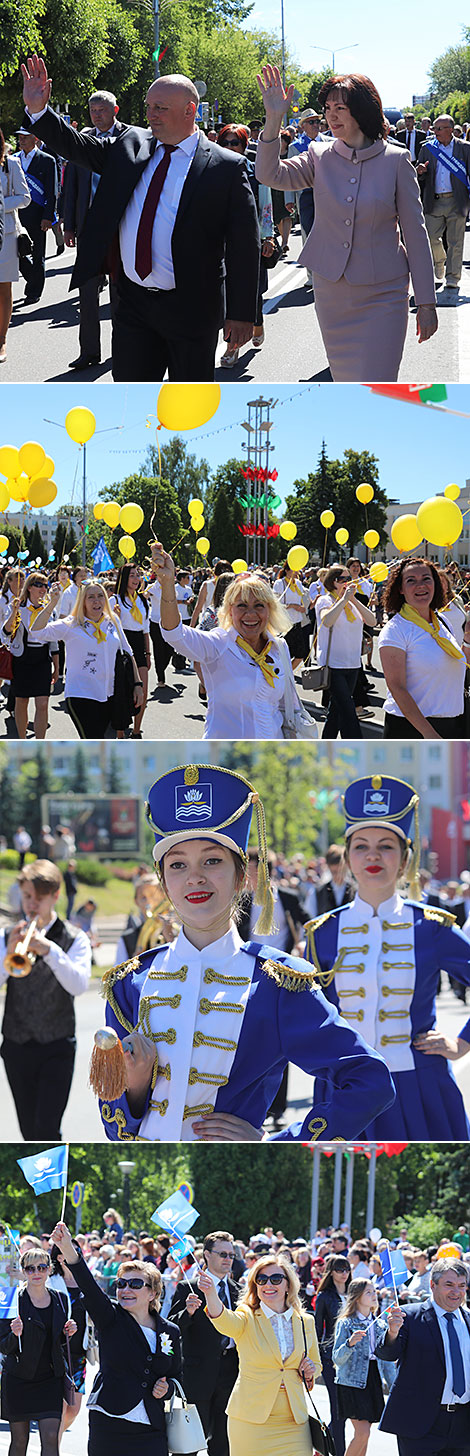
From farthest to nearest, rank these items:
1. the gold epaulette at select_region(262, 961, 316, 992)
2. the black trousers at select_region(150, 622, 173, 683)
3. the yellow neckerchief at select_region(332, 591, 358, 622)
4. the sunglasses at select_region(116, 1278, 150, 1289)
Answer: the black trousers at select_region(150, 622, 173, 683) < the yellow neckerchief at select_region(332, 591, 358, 622) < the sunglasses at select_region(116, 1278, 150, 1289) < the gold epaulette at select_region(262, 961, 316, 992)

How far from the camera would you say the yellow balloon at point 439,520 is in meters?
5.56

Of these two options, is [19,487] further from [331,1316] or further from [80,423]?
[331,1316]

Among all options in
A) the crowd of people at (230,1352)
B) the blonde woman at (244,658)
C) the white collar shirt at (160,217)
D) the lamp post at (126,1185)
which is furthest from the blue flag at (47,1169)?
the white collar shirt at (160,217)

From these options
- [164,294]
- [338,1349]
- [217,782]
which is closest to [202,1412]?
[338,1349]

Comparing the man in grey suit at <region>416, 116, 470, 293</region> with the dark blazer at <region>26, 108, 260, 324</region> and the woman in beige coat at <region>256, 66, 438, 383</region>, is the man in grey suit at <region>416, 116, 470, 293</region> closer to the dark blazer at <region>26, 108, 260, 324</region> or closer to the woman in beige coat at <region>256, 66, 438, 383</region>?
the woman in beige coat at <region>256, 66, 438, 383</region>

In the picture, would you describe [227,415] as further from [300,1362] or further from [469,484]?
[300,1362]

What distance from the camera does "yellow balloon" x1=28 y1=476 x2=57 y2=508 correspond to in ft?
18.6

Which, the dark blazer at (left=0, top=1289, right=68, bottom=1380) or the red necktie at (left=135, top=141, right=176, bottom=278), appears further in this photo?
the red necktie at (left=135, top=141, right=176, bottom=278)

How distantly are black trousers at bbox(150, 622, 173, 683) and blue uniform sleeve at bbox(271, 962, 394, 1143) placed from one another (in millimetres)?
2343

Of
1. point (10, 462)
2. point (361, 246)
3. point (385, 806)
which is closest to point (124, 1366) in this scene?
point (385, 806)

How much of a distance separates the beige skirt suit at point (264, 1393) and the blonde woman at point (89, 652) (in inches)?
94.8

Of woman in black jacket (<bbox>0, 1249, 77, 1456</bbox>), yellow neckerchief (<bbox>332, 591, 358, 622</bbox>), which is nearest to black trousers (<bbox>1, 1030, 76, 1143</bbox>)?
woman in black jacket (<bbox>0, 1249, 77, 1456</bbox>)

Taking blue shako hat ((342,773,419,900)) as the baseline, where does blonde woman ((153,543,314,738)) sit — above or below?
above

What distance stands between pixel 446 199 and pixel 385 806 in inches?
376
